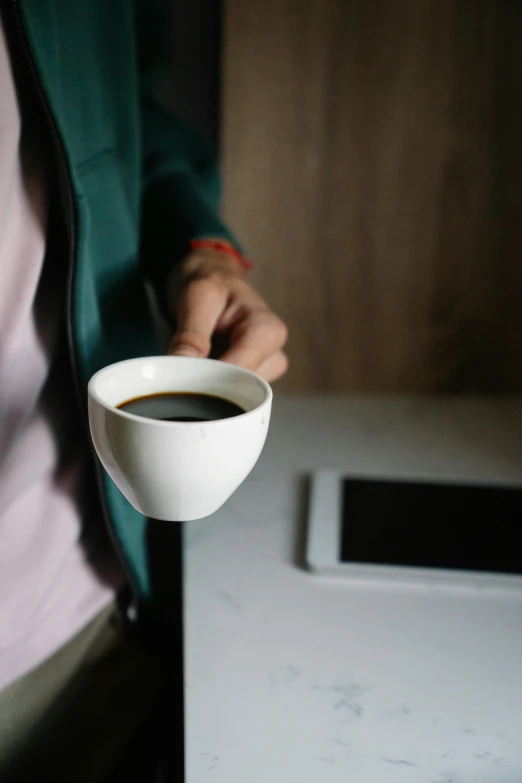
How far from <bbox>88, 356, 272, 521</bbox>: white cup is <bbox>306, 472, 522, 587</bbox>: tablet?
237mm

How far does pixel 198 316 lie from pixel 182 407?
4.8 inches

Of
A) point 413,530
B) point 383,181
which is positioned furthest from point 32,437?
point 383,181

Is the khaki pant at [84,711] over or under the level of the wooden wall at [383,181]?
under

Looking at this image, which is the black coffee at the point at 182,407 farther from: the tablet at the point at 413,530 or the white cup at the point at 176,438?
the tablet at the point at 413,530

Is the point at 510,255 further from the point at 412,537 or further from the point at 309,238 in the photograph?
the point at 412,537

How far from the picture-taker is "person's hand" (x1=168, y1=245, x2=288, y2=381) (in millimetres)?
547

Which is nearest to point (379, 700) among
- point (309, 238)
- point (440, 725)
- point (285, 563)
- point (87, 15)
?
point (440, 725)

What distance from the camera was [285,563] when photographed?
0.64 m

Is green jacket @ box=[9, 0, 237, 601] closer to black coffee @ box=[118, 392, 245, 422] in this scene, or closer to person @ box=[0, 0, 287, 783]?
person @ box=[0, 0, 287, 783]

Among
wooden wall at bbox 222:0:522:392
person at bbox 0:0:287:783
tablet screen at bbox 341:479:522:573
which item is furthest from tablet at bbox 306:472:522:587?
wooden wall at bbox 222:0:522:392

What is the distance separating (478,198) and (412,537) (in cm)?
75

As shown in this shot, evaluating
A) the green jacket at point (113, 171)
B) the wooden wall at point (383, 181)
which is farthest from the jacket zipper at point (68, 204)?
the wooden wall at point (383, 181)

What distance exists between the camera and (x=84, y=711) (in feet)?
2.15

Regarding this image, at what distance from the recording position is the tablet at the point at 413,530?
24.5 inches
